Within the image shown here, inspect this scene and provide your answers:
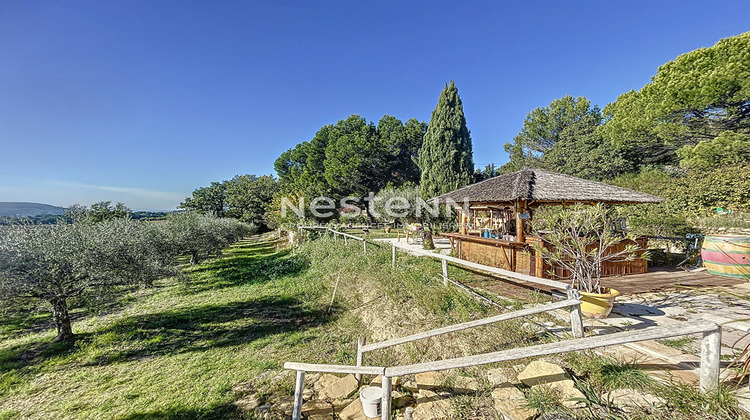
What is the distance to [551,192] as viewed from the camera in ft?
24.7

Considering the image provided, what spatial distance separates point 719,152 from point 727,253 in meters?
10.3

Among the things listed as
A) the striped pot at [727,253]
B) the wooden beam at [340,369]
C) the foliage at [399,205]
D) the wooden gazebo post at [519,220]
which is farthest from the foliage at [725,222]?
the foliage at [399,205]

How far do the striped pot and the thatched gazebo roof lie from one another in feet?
5.30

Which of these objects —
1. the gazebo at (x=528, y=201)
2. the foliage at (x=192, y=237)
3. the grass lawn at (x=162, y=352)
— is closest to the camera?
the grass lawn at (x=162, y=352)

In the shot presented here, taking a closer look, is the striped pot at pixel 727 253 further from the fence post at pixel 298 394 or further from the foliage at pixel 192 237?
the foliage at pixel 192 237

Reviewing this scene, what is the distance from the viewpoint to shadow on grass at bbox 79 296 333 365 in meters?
5.92

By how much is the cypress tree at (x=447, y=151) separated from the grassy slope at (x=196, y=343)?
14600 millimetres

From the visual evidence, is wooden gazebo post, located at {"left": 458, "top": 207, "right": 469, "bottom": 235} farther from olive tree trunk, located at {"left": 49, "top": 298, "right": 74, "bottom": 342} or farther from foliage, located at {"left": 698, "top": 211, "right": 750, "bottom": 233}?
olive tree trunk, located at {"left": 49, "top": 298, "right": 74, "bottom": 342}

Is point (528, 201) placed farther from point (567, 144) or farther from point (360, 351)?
point (567, 144)

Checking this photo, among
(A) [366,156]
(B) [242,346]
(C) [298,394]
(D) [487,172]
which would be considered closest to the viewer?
(C) [298,394]

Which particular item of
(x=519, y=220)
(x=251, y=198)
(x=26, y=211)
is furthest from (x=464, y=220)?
(x=251, y=198)

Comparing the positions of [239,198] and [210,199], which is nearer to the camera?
[239,198]

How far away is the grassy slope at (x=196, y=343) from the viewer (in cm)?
421

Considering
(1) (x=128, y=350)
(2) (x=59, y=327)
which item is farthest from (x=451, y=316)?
(2) (x=59, y=327)
